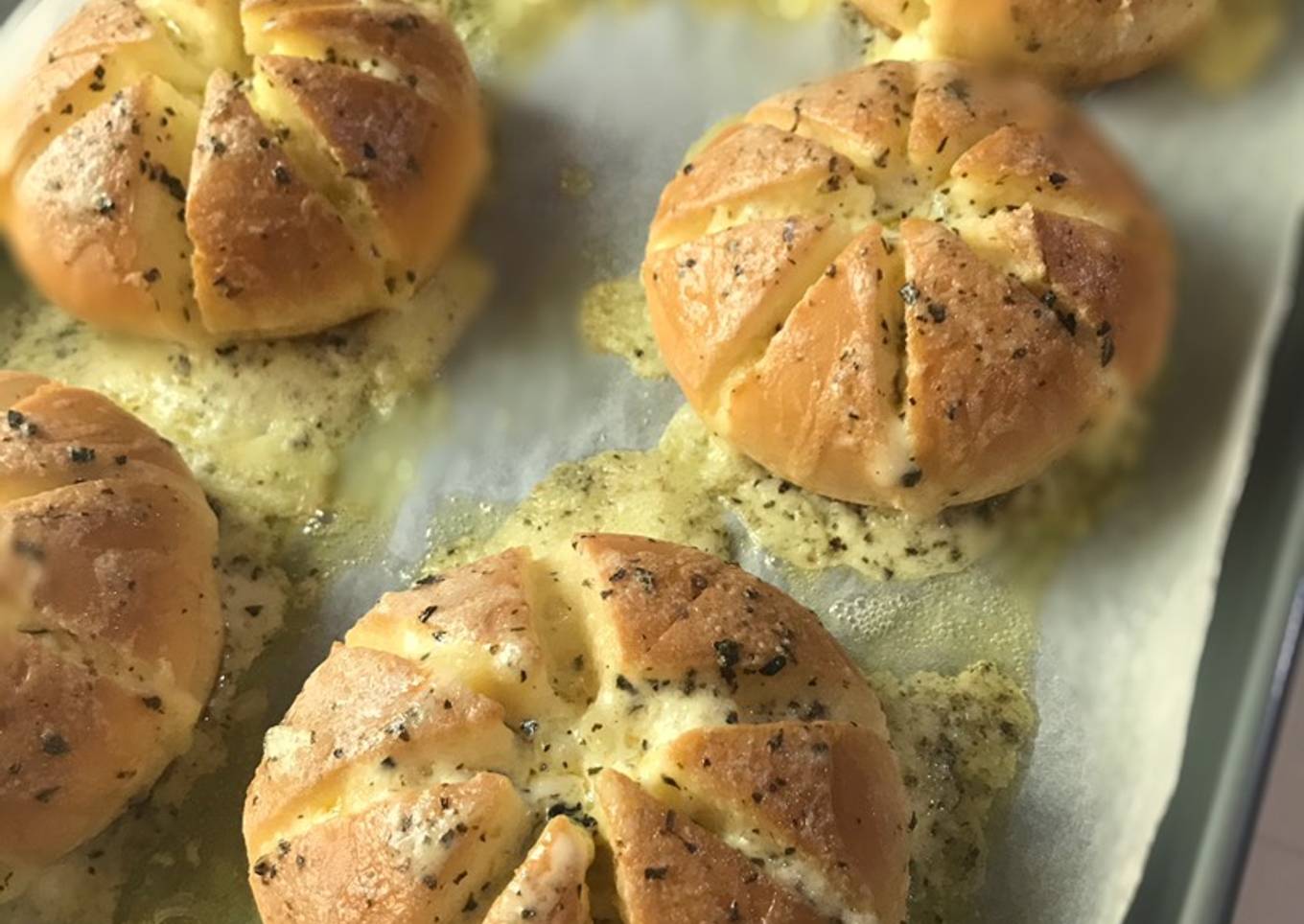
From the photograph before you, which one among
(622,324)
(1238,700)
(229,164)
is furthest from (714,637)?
(229,164)

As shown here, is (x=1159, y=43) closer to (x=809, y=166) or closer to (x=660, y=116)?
(x=809, y=166)

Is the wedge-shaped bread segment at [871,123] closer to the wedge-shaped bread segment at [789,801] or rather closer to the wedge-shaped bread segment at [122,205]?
the wedge-shaped bread segment at [789,801]

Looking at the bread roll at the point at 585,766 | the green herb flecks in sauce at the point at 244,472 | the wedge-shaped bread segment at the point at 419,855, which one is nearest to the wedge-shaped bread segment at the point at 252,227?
the green herb flecks in sauce at the point at 244,472

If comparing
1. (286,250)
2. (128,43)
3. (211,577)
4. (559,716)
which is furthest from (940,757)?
(128,43)

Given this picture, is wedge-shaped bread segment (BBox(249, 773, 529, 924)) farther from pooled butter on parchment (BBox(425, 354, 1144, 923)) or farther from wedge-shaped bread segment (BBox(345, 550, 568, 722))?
pooled butter on parchment (BBox(425, 354, 1144, 923))

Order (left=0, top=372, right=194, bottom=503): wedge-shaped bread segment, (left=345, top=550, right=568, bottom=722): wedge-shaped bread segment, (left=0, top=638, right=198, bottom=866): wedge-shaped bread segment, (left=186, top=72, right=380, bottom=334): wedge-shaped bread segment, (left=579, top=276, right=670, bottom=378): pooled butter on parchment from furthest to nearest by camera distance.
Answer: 1. (left=579, top=276, right=670, bottom=378): pooled butter on parchment
2. (left=186, top=72, right=380, bottom=334): wedge-shaped bread segment
3. (left=0, top=372, right=194, bottom=503): wedge-shaped bread segment
4. (left=0, top=638, right=198, bottom=866): wedge-shaped bread segment
5. (left=345, top=550, right=568, bottom=722): wedge-shaped bread segment

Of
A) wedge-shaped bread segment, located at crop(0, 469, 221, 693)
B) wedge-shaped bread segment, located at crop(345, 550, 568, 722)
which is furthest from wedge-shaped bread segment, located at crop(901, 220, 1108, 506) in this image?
wedge-shaped bread segment, located at crop(0, 469, 221, 693)
